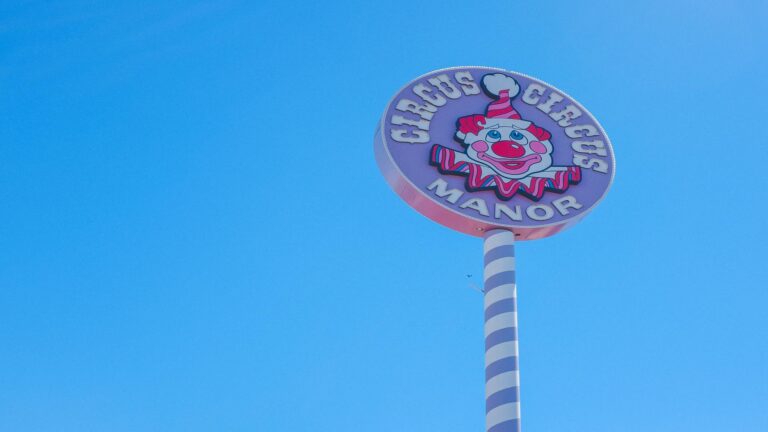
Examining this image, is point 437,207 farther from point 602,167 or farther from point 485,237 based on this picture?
point 602,167

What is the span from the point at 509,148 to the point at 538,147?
2.01 feet

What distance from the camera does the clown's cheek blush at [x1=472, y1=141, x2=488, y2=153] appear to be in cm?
1906

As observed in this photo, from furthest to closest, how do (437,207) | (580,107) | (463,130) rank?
1. (580,107)
2. (463,130)
3. (437,207)

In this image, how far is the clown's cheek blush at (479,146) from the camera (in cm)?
1906

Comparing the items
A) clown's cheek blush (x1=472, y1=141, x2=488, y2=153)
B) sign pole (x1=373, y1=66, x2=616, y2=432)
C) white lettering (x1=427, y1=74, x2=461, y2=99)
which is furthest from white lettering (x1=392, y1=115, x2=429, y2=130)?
white lettering (x1=427, y1=74, x2=461, y2=99)

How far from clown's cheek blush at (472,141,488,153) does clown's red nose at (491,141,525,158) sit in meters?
0.16

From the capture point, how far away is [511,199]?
18547 millimetres

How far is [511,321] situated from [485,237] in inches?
71.6

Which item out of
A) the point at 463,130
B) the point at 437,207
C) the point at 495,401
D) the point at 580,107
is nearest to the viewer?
the point at 495,401

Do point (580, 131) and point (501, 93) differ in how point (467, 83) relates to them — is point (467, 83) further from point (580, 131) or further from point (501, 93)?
point (580, 131)

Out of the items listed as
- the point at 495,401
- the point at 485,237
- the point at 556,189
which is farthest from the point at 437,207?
the point at 495,401

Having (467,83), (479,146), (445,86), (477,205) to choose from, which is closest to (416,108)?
(445,86)

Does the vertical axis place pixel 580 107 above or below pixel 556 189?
above

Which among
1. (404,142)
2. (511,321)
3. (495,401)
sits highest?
(404,142)
